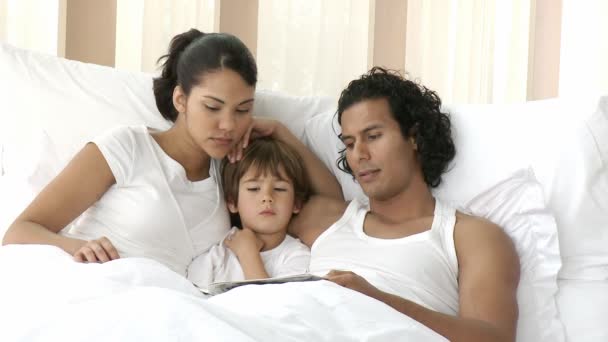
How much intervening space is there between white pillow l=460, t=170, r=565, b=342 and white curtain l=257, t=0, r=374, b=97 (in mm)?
1219

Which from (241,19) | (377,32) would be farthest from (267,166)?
(377,32)

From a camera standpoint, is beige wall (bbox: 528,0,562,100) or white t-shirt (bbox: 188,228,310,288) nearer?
white t-shirt (bbox: 188,228,310,288)

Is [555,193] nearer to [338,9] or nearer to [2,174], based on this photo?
[2,174]

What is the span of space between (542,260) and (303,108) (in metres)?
0.78

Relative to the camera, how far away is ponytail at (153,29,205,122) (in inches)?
78.2

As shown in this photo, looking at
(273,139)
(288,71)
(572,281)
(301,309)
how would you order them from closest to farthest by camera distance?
1. (301,309)
2. (572,281)
3. (273,139)
4. (288,71)

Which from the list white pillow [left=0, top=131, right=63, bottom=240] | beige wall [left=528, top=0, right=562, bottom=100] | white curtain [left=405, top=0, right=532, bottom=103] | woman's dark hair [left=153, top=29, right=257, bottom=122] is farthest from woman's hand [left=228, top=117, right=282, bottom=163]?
beige wall [left=528, top=0, right=562, bottom=100]

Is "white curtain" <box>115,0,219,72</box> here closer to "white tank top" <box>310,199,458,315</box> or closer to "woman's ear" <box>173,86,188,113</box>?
"woman's ear" <box>173,86,188,113</box>

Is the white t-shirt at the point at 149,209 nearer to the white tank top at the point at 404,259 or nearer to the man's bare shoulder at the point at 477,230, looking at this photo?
the white tank top at the point at 404,259

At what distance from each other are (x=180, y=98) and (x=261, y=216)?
330mm

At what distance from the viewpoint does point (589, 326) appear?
167cm

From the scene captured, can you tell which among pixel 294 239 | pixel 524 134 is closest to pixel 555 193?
pixel 524 134

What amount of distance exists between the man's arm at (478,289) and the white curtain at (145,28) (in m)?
1.27

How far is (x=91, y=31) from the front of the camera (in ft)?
8.38
